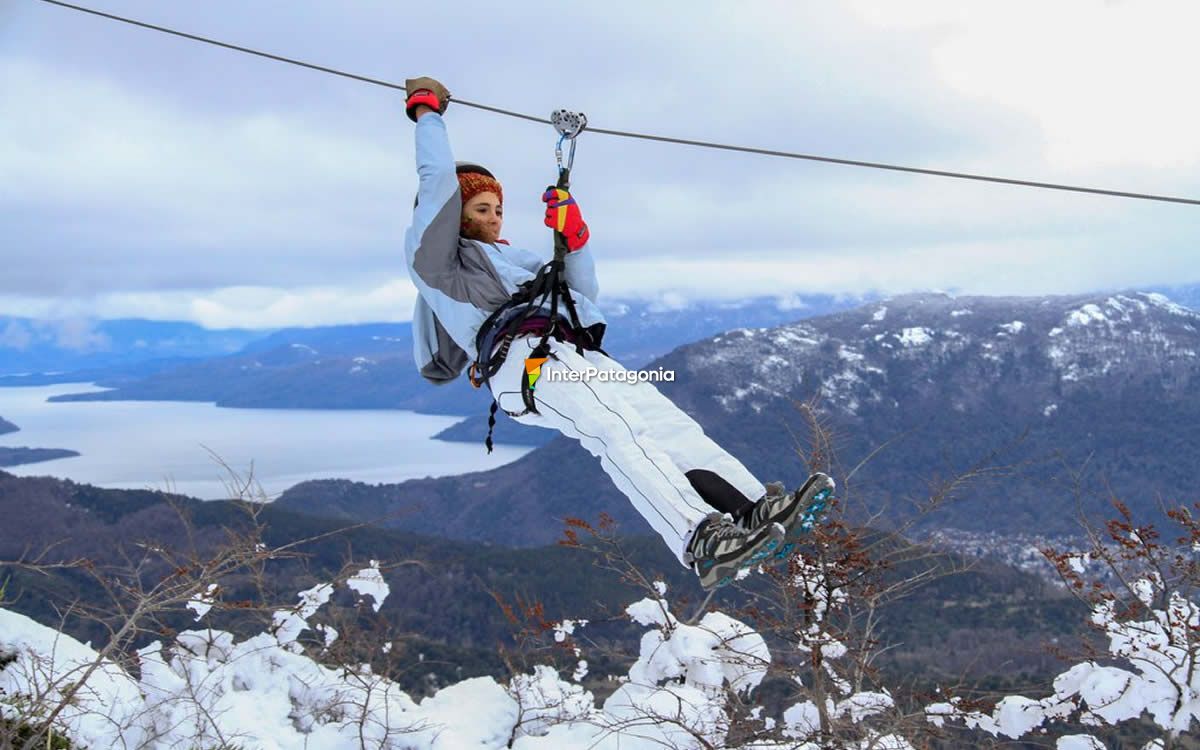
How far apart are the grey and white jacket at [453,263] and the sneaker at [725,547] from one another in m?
1.42

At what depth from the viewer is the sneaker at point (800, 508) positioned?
3.29 meters

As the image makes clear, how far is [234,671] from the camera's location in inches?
225

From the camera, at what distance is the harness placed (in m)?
4.13

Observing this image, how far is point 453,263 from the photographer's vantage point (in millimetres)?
4379

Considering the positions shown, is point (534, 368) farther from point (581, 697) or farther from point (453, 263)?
point (581, 697)

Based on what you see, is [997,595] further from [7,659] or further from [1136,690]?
[7,659]

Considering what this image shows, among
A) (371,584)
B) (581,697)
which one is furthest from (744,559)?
(371,584)

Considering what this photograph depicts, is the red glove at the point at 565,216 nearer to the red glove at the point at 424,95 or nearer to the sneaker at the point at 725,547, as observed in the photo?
the red glove at the point at 424,95

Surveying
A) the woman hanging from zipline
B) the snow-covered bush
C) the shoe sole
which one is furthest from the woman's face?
the snow-covered bush

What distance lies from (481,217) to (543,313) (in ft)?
2.71

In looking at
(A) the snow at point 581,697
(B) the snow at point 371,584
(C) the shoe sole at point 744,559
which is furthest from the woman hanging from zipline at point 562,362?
(B) the snow at point 371,584

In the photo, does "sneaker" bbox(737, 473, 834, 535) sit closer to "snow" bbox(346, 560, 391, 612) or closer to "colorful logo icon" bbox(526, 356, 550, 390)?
"colorful logo icon" bbox(526, 356, 550, 390)

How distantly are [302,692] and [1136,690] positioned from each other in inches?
244

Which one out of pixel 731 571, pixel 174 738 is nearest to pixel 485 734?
pixel 174 738
